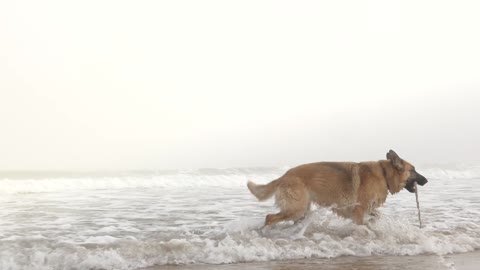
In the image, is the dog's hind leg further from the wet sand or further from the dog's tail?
the wet sand

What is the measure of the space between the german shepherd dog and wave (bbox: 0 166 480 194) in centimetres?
1351

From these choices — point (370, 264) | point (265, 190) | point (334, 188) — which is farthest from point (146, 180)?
point (370, 264)

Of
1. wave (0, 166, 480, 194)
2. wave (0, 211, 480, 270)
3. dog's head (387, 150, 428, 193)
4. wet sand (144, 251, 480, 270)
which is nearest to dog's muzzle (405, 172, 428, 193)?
dog's head (387, 150, 428, 193)

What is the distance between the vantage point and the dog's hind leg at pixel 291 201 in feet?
22.9

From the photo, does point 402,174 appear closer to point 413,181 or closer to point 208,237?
point 413,181

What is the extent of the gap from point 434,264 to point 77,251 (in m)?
4.30

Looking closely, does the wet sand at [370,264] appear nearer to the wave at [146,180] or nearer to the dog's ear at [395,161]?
the dog's ear at [395,161]

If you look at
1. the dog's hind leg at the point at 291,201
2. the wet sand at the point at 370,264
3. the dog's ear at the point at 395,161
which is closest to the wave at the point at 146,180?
the dog's ear at the point at 395,161

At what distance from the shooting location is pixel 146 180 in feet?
77.7

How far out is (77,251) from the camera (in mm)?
5684

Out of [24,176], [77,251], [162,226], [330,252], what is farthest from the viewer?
[24,176]

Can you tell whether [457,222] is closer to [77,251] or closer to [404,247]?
[404,247]

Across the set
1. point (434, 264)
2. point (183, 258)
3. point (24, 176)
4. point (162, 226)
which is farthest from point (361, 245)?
point (24, 176)

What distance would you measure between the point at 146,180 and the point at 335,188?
17.6 metres
